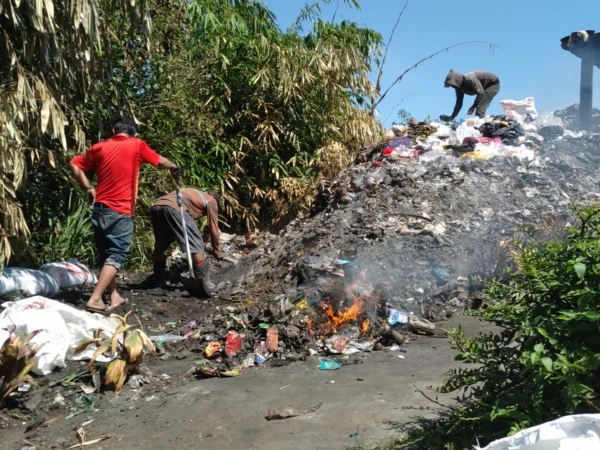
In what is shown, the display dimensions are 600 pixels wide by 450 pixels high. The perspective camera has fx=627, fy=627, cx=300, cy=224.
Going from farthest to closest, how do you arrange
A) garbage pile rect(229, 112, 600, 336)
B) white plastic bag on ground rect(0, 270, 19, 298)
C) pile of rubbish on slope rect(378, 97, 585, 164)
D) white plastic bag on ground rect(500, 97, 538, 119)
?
white plastic bag on ground rect(500, 97, 538, 119) < pile of rubbish on slope rect(378, 97, 585, 164) < garbage pile rect(229, 112, 600, 336) < white plastic bag on ground rect(0, 270, 19, 298)

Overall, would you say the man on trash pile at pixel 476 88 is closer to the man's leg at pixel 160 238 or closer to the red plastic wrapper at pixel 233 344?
the man's leg at pixel 160 238

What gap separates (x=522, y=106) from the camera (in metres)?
11.6

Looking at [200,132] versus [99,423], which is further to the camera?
[200,132]

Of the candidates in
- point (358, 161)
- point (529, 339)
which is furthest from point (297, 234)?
point (529, 339)

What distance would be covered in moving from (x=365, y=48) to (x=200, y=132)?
141 inches

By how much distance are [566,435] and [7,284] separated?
4644mm

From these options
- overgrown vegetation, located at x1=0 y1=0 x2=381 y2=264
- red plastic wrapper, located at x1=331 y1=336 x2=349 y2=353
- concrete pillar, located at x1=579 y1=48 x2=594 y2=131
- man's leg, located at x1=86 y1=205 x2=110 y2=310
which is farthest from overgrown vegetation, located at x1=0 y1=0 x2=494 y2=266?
concrete pillar, located at x1=579 y1=48 x2=594 y2=131

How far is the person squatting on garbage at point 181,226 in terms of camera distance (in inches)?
260

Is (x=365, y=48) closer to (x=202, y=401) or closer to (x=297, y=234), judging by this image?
(x=297, y=234)

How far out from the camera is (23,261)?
6.59m

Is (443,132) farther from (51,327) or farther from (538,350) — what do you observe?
(538,350)

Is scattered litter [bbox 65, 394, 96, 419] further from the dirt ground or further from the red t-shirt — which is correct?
the red t-shirt

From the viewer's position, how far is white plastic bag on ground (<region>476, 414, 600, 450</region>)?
191cm

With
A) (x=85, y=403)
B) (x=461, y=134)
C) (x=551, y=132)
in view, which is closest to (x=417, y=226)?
(x=461, y=134)
